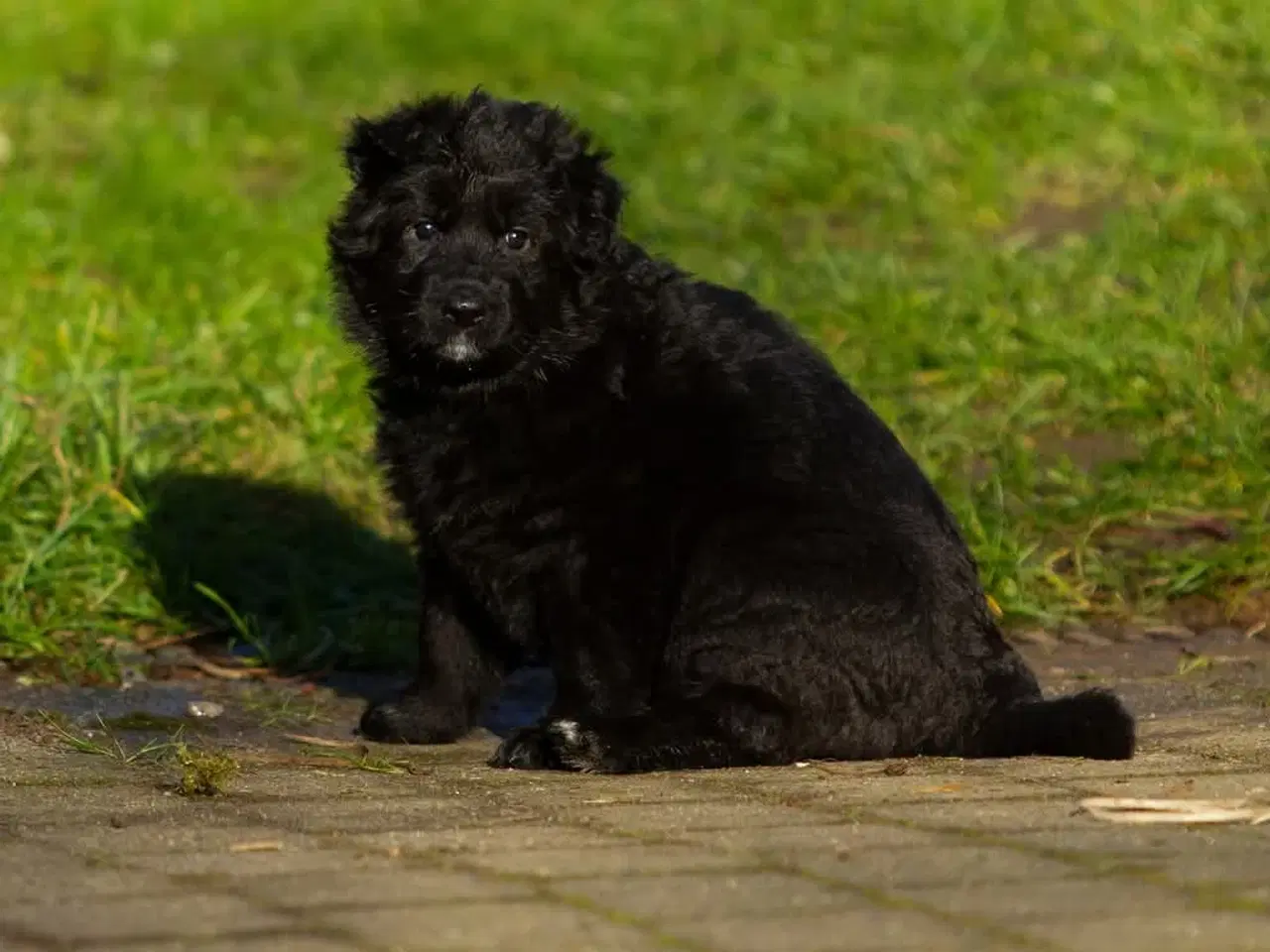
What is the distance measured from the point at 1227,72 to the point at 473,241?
18.4 ft

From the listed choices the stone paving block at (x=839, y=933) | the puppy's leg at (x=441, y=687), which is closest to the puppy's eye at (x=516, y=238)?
the puppy's leg at (x=441, y=687)

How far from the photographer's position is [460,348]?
13.8 feet

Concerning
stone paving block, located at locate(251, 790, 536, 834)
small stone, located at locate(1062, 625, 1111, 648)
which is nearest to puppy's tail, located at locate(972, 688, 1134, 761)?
stone paving block, located at locate(251, 790, 536, 834)

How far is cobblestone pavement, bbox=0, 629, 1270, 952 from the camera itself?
8.46 ft

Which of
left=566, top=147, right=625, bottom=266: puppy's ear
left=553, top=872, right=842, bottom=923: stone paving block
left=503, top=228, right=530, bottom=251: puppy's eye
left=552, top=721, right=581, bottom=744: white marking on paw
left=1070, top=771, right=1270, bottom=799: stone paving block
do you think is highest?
left=566, top=147, right=625, bottom=266: puppy's ear

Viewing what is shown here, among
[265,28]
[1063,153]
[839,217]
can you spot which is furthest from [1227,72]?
[265,28]

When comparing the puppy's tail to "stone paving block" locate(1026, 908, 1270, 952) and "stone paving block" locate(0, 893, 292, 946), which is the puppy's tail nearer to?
"stone paving block" locate(1026, 908, 1270, 952)

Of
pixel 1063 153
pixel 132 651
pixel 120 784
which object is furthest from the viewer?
pixel 1063 153

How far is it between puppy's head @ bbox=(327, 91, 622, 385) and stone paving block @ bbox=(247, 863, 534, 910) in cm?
154

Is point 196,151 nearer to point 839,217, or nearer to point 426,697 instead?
point 839,217

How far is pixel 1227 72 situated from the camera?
901 centimetres

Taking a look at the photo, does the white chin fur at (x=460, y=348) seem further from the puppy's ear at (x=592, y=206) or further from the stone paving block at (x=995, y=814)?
the stone paving block at (x=995, y=814)

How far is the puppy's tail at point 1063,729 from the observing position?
3.76 m

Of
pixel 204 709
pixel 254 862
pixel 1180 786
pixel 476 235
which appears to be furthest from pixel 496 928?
pixel 204 709
